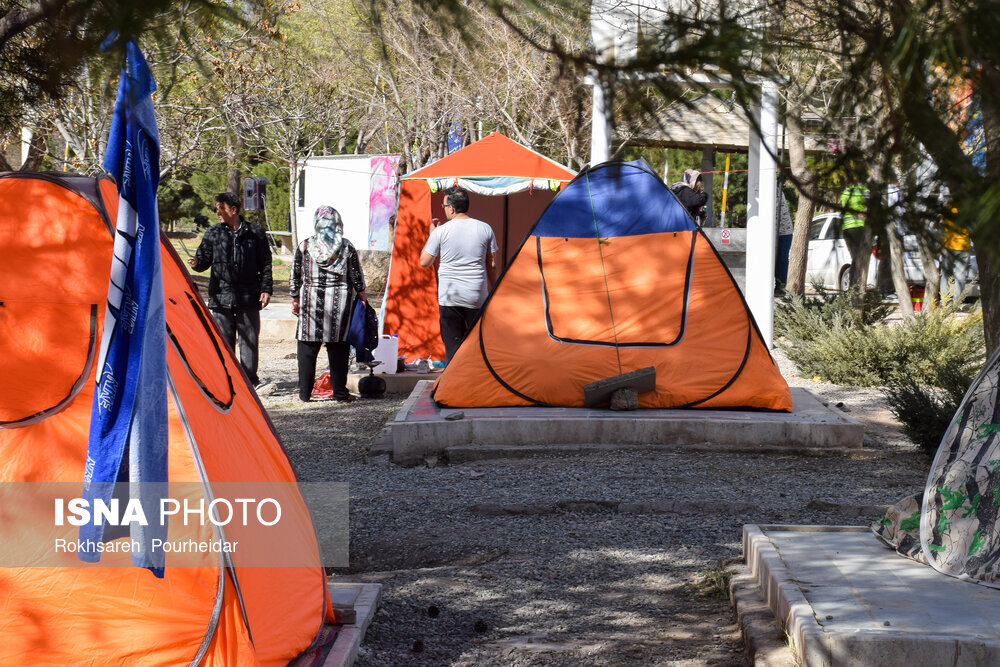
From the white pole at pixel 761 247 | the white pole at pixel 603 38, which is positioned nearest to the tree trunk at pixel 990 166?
the white pole at pixel 603 38

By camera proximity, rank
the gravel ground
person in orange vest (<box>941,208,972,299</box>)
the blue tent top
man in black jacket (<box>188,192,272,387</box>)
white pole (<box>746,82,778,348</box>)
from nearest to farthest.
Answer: person in orange vest (<box>941,208,972,299</box>) < the gravel ground < the blue tent top < man in black jacket (<box>188,192,272,387</box>) < white pole (<box>746,82,778,348</box>)

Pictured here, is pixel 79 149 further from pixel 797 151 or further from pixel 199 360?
pixel 199 360

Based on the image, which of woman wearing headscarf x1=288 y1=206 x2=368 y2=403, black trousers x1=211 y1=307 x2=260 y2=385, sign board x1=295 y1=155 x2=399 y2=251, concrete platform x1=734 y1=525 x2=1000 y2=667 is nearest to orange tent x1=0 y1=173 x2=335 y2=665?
concrete platform x1=734 y1=525 x2=1000 y2=667

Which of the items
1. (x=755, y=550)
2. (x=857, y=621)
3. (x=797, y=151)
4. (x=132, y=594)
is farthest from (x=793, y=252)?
(x=132, y=594)

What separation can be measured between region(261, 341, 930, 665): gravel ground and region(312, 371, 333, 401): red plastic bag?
1528mm

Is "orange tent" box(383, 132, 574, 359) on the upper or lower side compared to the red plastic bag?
upper

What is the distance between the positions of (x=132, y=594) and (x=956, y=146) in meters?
2.60

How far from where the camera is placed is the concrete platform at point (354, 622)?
139 inches

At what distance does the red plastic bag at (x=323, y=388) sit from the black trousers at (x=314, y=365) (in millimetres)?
161

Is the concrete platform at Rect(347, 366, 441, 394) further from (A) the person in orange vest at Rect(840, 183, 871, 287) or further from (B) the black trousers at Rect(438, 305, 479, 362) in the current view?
(A) the person in orange vest at Rect(840, 183, 871, 287)

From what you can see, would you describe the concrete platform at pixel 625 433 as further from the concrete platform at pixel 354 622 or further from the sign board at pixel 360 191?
the sign board at pixel 360 191

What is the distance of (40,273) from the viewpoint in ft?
12.1

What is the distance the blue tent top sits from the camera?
25.6 feet

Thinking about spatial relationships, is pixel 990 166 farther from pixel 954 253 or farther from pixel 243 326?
pixel 243 326
